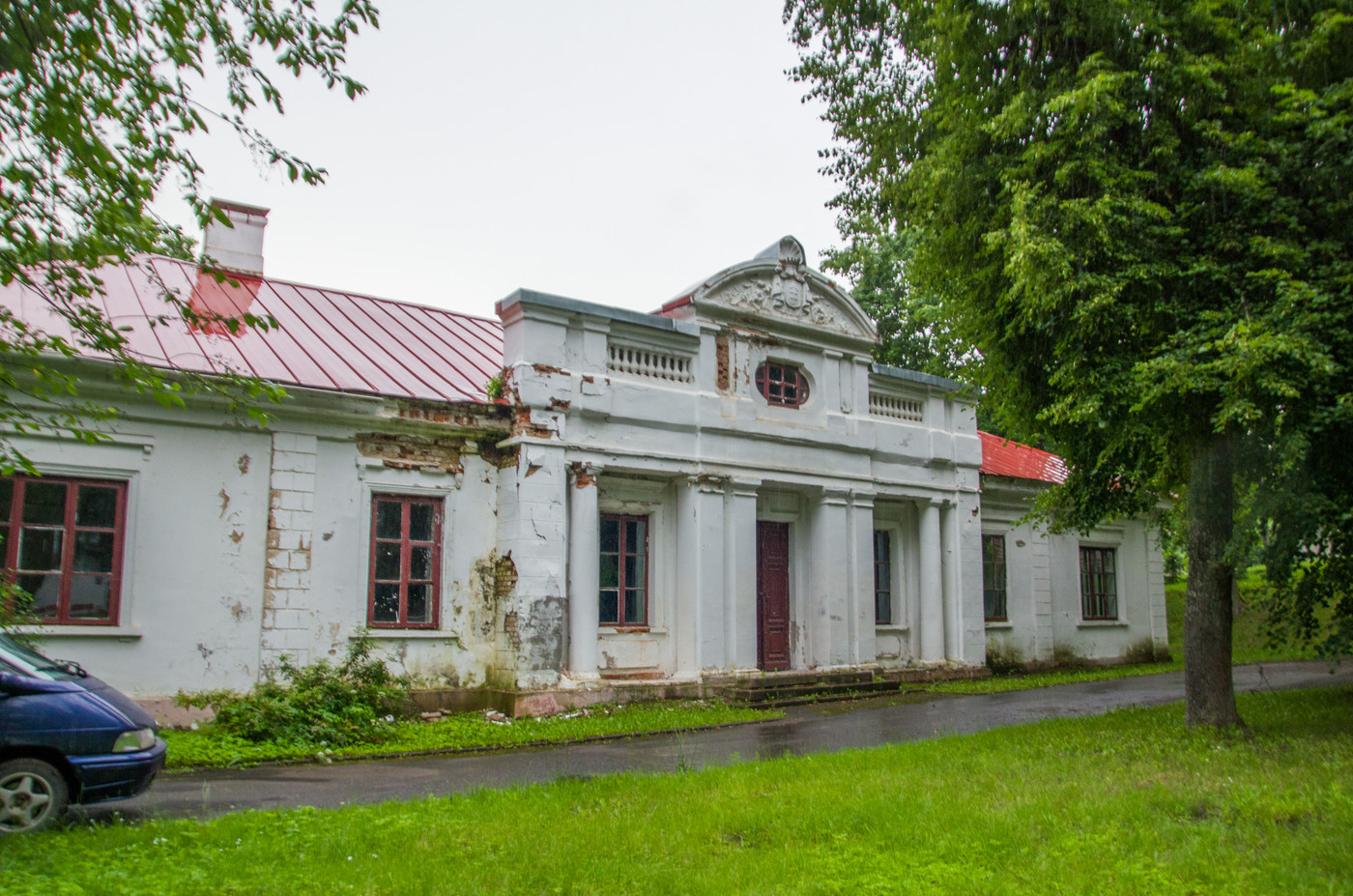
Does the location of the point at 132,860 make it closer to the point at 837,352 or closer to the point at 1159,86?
the point at 1159,86

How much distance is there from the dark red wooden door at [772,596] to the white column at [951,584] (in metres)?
3.26

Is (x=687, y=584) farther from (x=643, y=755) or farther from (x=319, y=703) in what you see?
(x=319, y=703)

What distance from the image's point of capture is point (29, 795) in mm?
6398

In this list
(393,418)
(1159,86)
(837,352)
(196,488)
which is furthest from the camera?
(837,352)

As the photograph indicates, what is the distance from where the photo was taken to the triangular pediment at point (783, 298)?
15398 millimetres

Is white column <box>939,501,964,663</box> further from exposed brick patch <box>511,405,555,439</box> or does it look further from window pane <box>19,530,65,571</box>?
window pane <box>19,530,65,571</box>

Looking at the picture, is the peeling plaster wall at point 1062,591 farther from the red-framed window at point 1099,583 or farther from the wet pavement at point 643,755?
the wet pavement at point 643,755

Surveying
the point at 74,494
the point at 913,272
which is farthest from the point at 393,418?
the point at 913,272

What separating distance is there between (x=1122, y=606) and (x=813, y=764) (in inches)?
623

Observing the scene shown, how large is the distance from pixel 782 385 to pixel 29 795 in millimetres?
11861

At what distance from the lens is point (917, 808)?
683 centimetres

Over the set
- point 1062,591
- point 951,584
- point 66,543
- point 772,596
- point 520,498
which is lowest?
point 772,596

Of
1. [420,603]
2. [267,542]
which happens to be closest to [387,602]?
[420,603]

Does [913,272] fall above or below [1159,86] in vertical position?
below
